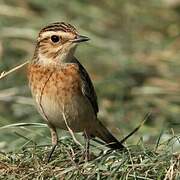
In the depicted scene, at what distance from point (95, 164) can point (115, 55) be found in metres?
6.10

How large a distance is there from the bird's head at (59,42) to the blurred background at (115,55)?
3.75ft

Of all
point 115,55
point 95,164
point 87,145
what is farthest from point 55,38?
point 115,55

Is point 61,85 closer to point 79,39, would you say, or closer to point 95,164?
point 79,39

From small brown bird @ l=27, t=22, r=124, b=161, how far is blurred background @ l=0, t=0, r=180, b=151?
3.50ft

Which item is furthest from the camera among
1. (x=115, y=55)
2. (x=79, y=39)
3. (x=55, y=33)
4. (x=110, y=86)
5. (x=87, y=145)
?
(x=115, y=55)

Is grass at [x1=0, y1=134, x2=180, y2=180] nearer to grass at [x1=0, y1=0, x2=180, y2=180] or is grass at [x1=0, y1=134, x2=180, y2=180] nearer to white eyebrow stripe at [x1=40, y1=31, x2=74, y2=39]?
grass at [x1=0, y1=0, x2=180, y2=180]

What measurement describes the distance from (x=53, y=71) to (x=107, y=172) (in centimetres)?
144

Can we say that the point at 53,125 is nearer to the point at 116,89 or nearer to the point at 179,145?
the point at 179,145

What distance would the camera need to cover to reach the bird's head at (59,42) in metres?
9.05

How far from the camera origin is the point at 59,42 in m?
9.14

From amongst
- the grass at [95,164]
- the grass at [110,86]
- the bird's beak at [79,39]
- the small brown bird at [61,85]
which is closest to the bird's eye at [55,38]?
the small brown bird at [61,85]

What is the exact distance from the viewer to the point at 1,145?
31.5ft

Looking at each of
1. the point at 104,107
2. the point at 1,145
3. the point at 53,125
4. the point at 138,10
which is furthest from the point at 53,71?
the point at 138,10

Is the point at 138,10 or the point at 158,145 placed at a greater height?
the point at 138,10
